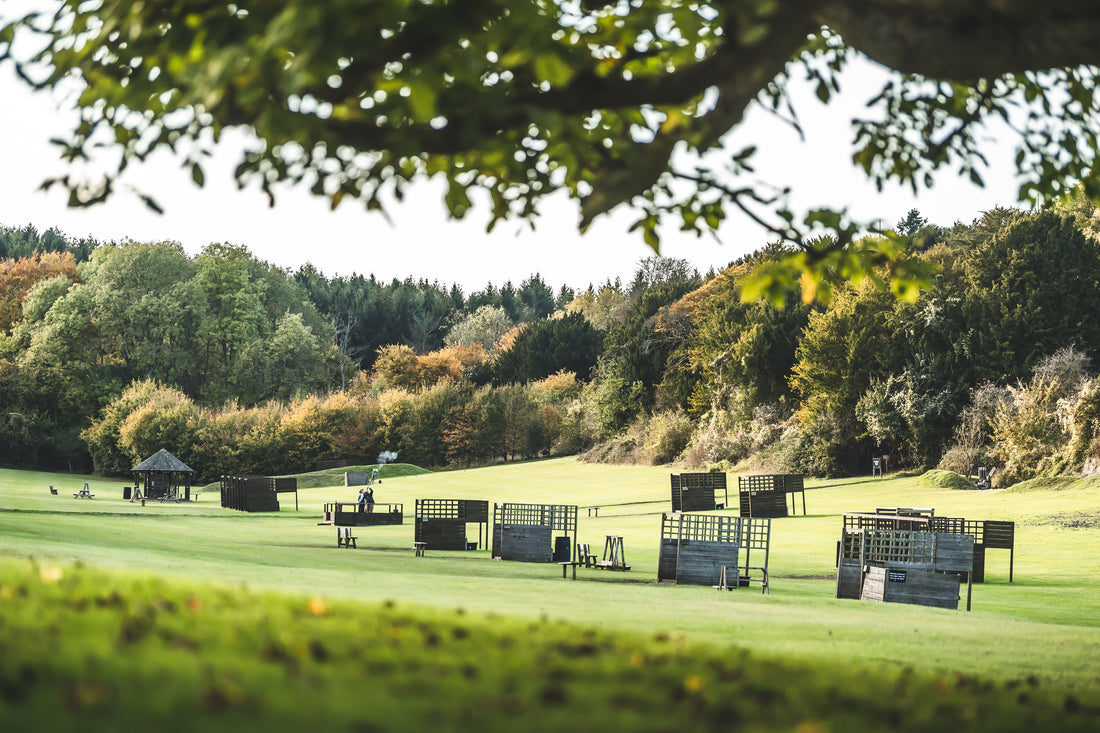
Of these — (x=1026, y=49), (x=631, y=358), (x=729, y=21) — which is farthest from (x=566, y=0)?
(x=631, y=358)

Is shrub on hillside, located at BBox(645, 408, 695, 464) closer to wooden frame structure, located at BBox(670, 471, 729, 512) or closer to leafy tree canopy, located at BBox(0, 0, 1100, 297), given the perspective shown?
wooden frame structure, located at BBox(670, 471, 729, 512)

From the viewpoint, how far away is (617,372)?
224 ft

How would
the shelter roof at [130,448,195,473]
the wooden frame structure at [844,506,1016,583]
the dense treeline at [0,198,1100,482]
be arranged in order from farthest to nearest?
the dense treeline at [0,198,1100,482]
the shelter roof at [130,448,195,473]
the wooden frame structure at [844,506,1016,583]

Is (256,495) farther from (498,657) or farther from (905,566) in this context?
(498,657)

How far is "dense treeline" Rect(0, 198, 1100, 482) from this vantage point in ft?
155

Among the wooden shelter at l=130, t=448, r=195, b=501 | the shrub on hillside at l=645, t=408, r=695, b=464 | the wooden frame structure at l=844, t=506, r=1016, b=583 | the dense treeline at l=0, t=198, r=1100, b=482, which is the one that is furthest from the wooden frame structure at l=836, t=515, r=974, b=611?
the shrub on hillside at l=645, t=408, r=695, b=464

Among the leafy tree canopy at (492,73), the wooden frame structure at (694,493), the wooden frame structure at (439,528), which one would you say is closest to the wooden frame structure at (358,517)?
the wooden frame structure at (439,528)

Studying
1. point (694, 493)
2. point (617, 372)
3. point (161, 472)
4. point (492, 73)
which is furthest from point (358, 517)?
point (617, 372)

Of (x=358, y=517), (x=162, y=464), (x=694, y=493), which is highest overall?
(x=162, y=464)

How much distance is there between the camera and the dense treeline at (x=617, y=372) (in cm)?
4709

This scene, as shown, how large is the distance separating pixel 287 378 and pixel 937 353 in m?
50.1

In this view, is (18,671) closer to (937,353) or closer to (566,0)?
(566,0)

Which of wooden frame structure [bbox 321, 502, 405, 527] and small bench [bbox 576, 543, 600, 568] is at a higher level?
small bench [bbox 576, 543, 600, 568]

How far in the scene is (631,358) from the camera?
67500 millimetres
